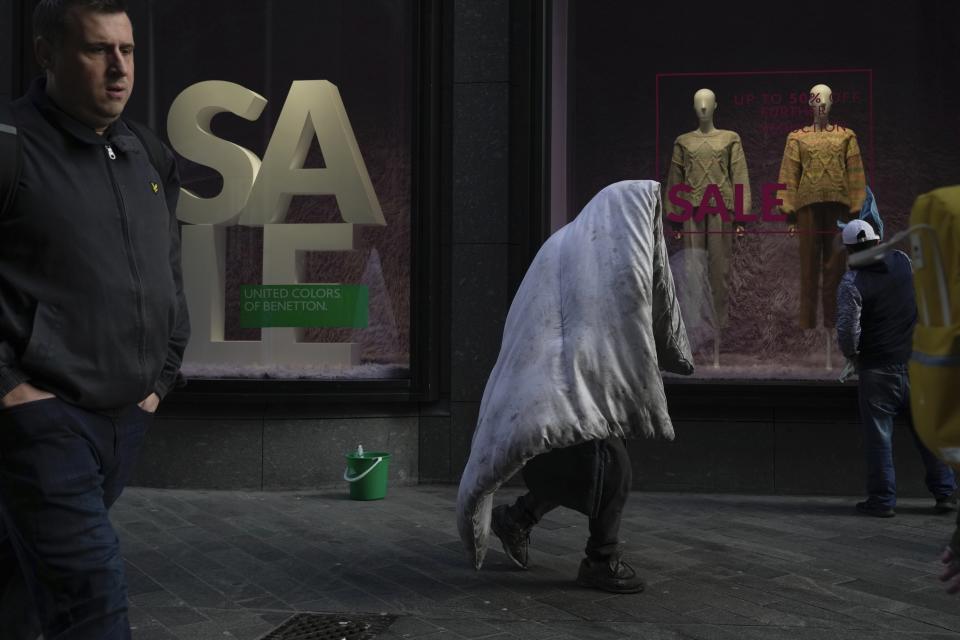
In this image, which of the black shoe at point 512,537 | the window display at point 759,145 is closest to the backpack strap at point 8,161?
the black shoe at point 512,537

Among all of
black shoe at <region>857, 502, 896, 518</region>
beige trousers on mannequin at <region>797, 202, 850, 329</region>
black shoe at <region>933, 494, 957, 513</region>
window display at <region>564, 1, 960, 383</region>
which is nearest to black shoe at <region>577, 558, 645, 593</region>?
black shoe at <region>857, 502, 896, 518</region>

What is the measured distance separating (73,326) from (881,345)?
5633 mm

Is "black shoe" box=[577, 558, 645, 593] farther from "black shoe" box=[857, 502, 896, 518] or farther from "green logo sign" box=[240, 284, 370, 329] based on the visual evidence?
"green logo sign" box=[240, 284, 370, 329]

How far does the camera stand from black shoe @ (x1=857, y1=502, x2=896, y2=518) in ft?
21.6

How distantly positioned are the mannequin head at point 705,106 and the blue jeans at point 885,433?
257 centimetres

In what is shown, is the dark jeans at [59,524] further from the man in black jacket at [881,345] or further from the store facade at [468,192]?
the man in black jacket at [881,345]

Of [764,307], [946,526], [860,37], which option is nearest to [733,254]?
[764,307]

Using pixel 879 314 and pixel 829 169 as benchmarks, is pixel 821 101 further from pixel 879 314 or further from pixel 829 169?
pixel 879 314

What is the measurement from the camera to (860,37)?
26.5 ft

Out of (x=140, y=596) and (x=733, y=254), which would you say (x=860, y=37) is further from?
(x=140, y=596)

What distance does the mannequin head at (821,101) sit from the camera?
26.7ft

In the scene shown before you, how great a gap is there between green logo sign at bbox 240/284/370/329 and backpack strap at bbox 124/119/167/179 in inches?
192

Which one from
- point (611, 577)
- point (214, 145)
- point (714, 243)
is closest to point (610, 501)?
point (611, 577)

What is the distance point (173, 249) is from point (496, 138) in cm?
497
